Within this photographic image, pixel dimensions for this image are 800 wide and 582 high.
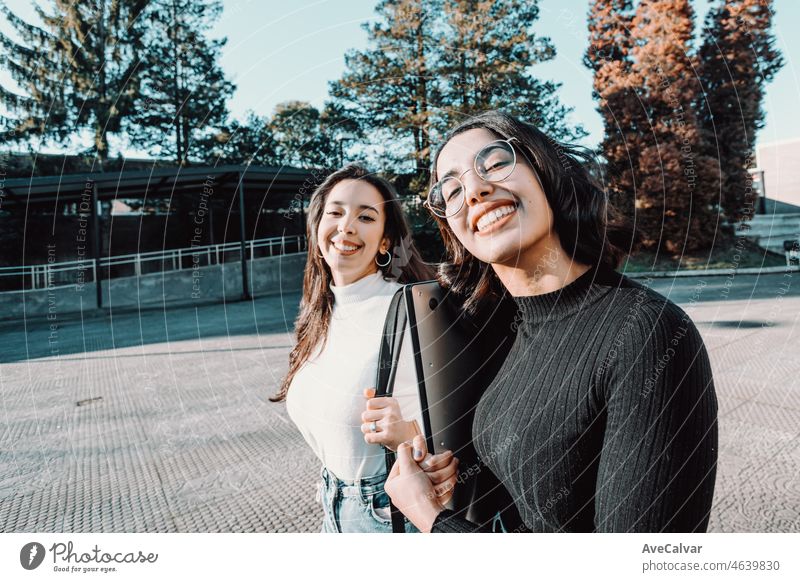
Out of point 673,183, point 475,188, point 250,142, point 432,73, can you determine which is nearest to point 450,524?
point 475,188

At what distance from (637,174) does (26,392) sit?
20.9 ft

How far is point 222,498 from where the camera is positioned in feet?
6.36

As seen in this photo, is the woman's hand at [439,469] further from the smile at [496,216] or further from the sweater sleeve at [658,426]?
the smile at [496,216]

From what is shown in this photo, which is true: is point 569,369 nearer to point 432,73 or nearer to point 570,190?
point 570,190

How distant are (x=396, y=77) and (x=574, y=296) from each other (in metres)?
0.80

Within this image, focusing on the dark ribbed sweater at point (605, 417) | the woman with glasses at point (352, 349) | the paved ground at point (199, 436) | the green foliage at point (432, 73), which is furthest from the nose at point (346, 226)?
the paved ground at point (199, 436)

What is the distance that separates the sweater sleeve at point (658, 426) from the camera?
1.89ft

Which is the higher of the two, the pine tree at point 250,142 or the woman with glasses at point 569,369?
the pine tree at point 250,142

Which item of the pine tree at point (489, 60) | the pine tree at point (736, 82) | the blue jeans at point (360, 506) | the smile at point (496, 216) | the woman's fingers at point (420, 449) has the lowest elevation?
the blue jeans at point (360, 506)

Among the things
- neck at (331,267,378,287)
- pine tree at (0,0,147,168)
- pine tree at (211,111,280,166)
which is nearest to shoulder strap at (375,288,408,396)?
neck at (331,267,378,287)

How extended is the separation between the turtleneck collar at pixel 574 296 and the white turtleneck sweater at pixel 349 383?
0.26 meters

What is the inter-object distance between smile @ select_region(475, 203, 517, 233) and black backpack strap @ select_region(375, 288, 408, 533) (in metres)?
0.23

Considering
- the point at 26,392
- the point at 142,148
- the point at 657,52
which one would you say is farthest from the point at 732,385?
the point at 26,392
